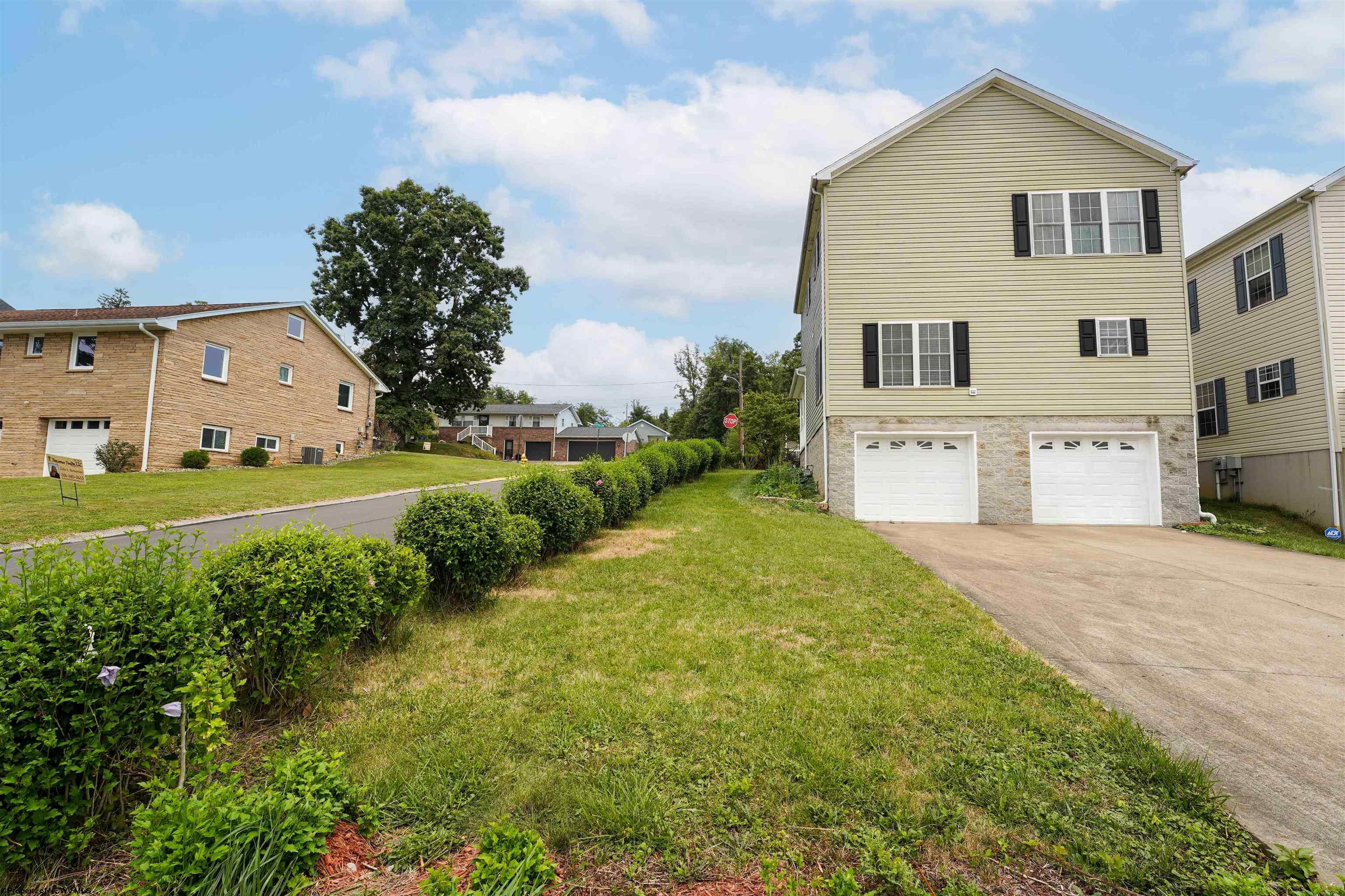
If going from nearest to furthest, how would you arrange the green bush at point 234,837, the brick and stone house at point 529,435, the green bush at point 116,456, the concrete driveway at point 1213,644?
1. the green bush at point 234,837
2. the concrete driveway at point 1213,644
3. the green bush at point 116,456
4. the brick and stone house at point 529,435

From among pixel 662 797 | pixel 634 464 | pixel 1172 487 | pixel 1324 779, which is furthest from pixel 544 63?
pixel 1172 487

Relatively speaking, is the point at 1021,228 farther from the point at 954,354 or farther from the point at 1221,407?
the point at 1221,407

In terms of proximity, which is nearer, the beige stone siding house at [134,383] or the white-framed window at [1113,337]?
the white-framed window at [1113,337]

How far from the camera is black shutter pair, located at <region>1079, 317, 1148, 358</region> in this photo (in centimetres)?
1245

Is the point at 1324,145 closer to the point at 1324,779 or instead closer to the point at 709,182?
the point at 709,182

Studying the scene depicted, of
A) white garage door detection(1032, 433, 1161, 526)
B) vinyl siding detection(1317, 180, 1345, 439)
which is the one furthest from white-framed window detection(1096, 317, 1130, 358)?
vinyl siding detection(1317, 180, 1345, 439)

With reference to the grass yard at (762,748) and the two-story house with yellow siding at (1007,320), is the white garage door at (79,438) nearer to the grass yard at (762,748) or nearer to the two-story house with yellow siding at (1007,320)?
the grass yard at (762,748)

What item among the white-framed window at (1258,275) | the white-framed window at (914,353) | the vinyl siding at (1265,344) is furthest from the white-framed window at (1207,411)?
the white-framed window at (914,353)

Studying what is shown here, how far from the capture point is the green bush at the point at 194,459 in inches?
709

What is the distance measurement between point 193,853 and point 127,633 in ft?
3.14

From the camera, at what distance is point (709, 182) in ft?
52.3

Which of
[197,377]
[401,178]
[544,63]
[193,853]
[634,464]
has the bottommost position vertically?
[193,853]

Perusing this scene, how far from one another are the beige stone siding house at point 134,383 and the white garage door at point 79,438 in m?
0.04

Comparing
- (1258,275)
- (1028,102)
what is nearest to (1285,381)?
(1258,275)
